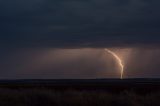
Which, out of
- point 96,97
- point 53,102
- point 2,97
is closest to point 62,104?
point 53,102

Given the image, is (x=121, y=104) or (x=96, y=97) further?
(x=96, y=97)

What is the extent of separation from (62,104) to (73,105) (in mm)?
1240

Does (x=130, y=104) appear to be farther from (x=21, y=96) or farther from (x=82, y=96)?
(x=21, y=96)

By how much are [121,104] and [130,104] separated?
2.90 ft

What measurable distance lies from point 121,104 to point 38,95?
7.23m

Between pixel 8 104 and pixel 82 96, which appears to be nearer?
pixel 8 104

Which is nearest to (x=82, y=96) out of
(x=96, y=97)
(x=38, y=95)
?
(x=96, y=97)

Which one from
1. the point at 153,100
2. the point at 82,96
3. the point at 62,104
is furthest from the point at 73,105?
the point at 153,100

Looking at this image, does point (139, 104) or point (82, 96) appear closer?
point (139, 104)

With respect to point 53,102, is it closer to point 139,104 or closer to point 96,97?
point 96,97

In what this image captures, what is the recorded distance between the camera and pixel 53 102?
3706cm

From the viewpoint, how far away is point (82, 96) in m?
39.5

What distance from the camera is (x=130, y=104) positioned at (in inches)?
1382

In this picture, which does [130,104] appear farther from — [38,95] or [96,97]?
[38,95]
